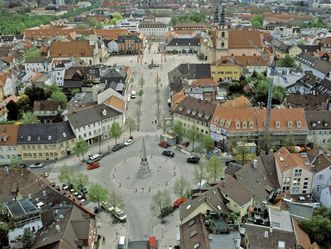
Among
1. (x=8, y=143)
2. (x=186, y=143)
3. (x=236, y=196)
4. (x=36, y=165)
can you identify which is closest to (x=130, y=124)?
(x=186, y=143)

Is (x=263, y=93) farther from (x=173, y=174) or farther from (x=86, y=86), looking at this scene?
(x=86, y=86)

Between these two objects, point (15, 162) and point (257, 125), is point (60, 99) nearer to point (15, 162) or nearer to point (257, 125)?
point (15, 162)

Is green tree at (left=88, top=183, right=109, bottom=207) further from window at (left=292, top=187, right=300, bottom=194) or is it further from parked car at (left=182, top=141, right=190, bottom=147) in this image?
window at (left=292, top=187, right=300, bottom=194)

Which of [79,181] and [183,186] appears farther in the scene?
[79,181]

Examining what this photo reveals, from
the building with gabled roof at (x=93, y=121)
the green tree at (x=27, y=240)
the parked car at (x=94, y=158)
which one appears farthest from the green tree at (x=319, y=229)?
the building with gabled roof at (x=93, y=121)

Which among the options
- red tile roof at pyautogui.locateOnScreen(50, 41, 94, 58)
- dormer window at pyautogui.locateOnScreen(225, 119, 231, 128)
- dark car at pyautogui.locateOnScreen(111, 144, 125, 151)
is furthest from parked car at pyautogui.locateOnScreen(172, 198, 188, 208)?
red tile roof at pyautogui.locateOnScreen(50, 41, 94, 58)

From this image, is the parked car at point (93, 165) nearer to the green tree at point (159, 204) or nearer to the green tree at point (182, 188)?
the green tree at point (159, 204)

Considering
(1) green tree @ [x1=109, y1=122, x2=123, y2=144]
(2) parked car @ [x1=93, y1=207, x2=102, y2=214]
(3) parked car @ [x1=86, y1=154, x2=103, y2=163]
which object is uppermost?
(1) green tree @ [x1=109, y1=122, x2=123, y2=144]
